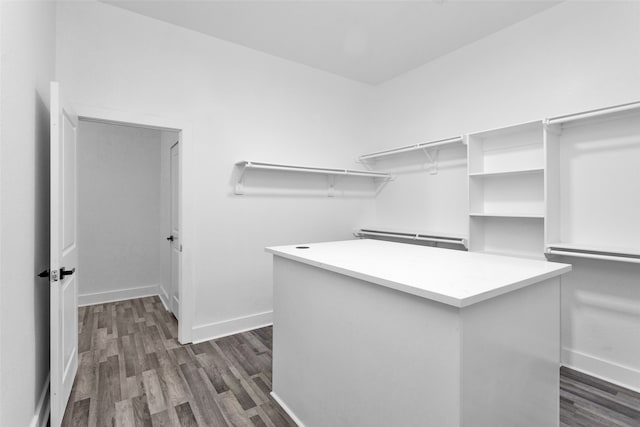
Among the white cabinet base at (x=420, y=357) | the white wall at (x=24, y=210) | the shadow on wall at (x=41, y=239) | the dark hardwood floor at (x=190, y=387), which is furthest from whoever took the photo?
the dark hardwood floor at (x=190, y=387)

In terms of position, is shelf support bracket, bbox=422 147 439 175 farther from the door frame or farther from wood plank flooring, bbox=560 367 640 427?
the door frame

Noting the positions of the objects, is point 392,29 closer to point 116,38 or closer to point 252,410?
point 116,38

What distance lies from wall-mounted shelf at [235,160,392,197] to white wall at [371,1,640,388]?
0.70 meters

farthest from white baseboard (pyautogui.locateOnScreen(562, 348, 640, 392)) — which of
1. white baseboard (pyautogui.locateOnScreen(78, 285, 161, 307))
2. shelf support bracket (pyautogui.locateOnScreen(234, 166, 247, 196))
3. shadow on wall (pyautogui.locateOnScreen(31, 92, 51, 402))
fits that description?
white baseboard (pyautogui.locateOnScreen(78, 285, 161, 307))

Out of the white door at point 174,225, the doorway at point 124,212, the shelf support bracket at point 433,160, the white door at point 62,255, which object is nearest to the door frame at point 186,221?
the white door at point 174,225

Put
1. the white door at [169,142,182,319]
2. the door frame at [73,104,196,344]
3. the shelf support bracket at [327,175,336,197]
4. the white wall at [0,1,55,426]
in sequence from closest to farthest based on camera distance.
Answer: the white wall at [0,1,55,426] < the door frame at [73,104,196,344] < the white door at [169,142,182,319] < the shelf support bracket at [327,175,336,197]

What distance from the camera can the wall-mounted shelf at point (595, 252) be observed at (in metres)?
1.95

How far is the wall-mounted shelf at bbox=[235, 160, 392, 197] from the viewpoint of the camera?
121 inches

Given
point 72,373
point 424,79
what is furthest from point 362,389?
point 424,79

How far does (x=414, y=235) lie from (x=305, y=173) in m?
1.36

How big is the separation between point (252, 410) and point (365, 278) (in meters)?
1.23

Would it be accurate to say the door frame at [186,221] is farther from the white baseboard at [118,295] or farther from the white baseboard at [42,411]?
the white baseboard at [118,295]

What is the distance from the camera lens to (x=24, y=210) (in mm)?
1494

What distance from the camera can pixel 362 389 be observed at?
1362 mm
